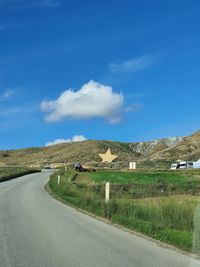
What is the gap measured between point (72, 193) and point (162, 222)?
1732 cm

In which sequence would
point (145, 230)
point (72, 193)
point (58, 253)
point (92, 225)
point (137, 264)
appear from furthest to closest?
1. point (72, 193)
2. point (92, 225)
3. point (145, 230)
4. point (58, 253)
5. point (137, 264)

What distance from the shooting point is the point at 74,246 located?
13.4m

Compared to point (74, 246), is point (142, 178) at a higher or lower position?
higher

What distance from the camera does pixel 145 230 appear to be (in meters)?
15.7

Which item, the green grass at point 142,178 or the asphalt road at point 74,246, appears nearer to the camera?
the asphalt road at point 74,246

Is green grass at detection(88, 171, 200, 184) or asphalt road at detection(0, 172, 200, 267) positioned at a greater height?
green grass at detection(88, 171, 200, 184)

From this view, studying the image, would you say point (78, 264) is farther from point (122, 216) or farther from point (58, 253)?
point (122, 216)

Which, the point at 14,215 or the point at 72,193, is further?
the point at 72,193

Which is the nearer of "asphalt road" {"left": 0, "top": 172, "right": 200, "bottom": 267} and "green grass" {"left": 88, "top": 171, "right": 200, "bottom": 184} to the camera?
"asphalt road" {"left": 0, "top": 172, "right": 200, "bottom": 267}

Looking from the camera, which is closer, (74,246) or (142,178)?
(74,246)

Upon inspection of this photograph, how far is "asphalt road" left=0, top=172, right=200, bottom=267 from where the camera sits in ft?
36.6

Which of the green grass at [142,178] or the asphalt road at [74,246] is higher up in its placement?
the green grass at [142,178]

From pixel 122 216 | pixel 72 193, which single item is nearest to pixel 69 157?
pixel 72 193

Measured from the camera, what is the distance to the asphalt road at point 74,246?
11.1m
